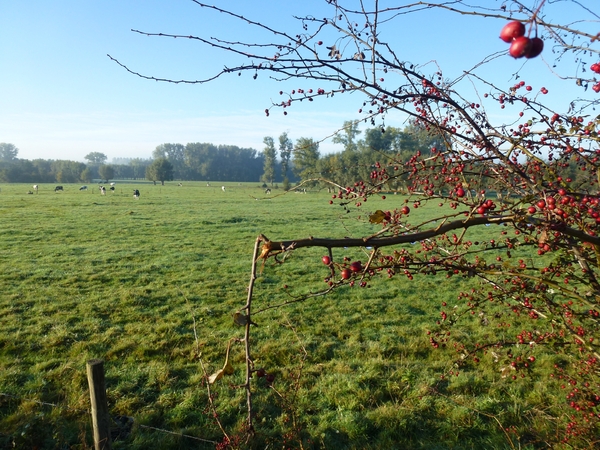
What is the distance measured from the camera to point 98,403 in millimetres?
2773

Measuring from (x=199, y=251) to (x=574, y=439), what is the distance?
1168 cm

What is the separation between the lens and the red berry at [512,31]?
0.94m

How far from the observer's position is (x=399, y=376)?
5074 millimetres

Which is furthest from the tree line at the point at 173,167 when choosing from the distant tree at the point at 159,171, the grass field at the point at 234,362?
the grass field at the point at 234,362

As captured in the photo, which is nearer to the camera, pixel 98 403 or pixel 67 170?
pixel 98 403

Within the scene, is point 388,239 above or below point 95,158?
below

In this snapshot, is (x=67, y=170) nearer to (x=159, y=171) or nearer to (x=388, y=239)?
(x=159, y=171)

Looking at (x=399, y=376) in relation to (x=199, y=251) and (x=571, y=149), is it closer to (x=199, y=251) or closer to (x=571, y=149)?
(x=571, y=149)

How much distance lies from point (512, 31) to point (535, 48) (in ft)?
0.33

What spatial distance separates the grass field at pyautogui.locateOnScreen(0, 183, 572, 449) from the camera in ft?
13.0

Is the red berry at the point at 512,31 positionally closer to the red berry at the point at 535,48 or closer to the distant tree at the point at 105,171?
the red berry at the point at 535,48

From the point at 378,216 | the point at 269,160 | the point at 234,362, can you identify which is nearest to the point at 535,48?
the point at 378,216

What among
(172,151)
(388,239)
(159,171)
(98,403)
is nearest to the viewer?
(388,239)

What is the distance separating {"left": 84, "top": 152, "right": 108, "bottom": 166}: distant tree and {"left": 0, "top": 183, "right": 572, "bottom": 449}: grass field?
140157 mm
